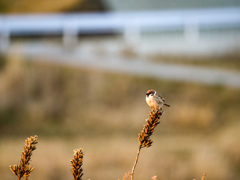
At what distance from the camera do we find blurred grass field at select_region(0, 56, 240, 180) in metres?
9.90

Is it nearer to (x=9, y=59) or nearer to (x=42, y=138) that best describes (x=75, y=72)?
(x=9, y=59)

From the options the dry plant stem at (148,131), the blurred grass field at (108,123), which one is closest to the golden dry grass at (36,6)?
the blurred grass field at (108,123)

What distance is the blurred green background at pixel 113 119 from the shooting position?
391 inches

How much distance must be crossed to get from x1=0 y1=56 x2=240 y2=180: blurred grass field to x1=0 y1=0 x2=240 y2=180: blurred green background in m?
0.02

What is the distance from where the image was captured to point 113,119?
1249 centimetres

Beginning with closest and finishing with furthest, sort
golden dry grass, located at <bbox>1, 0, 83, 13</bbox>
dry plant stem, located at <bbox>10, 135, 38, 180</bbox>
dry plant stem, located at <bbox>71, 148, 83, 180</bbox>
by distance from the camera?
dry plant stem, located at <bbox>71, 148, 83, 180</bbox> < dry plant stem, located at <bbox>10, 135, 38, 180</bbox> < golden dry grass, located at <bbox>1, 0, 83, 13</bbox>

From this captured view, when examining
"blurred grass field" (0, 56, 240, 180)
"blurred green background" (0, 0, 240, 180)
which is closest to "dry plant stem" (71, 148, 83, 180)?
"blurred grass field" (0, 56, 240, 180)

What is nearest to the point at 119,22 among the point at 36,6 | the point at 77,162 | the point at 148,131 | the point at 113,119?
the point at 36,6

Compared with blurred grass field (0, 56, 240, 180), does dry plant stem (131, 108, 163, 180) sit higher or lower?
lower

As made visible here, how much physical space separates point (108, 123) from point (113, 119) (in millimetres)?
210

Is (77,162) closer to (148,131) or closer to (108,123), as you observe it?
(148,131)

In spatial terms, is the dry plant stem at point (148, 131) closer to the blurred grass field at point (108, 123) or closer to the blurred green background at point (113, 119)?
the blurred grass field at point (108, 123)

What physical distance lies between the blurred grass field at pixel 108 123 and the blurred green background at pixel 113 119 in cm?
2

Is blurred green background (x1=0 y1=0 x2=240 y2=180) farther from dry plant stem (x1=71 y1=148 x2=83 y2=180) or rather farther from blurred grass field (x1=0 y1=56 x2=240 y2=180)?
dry plant stem (x1=71 y1=148 x2=83 y2=180)
